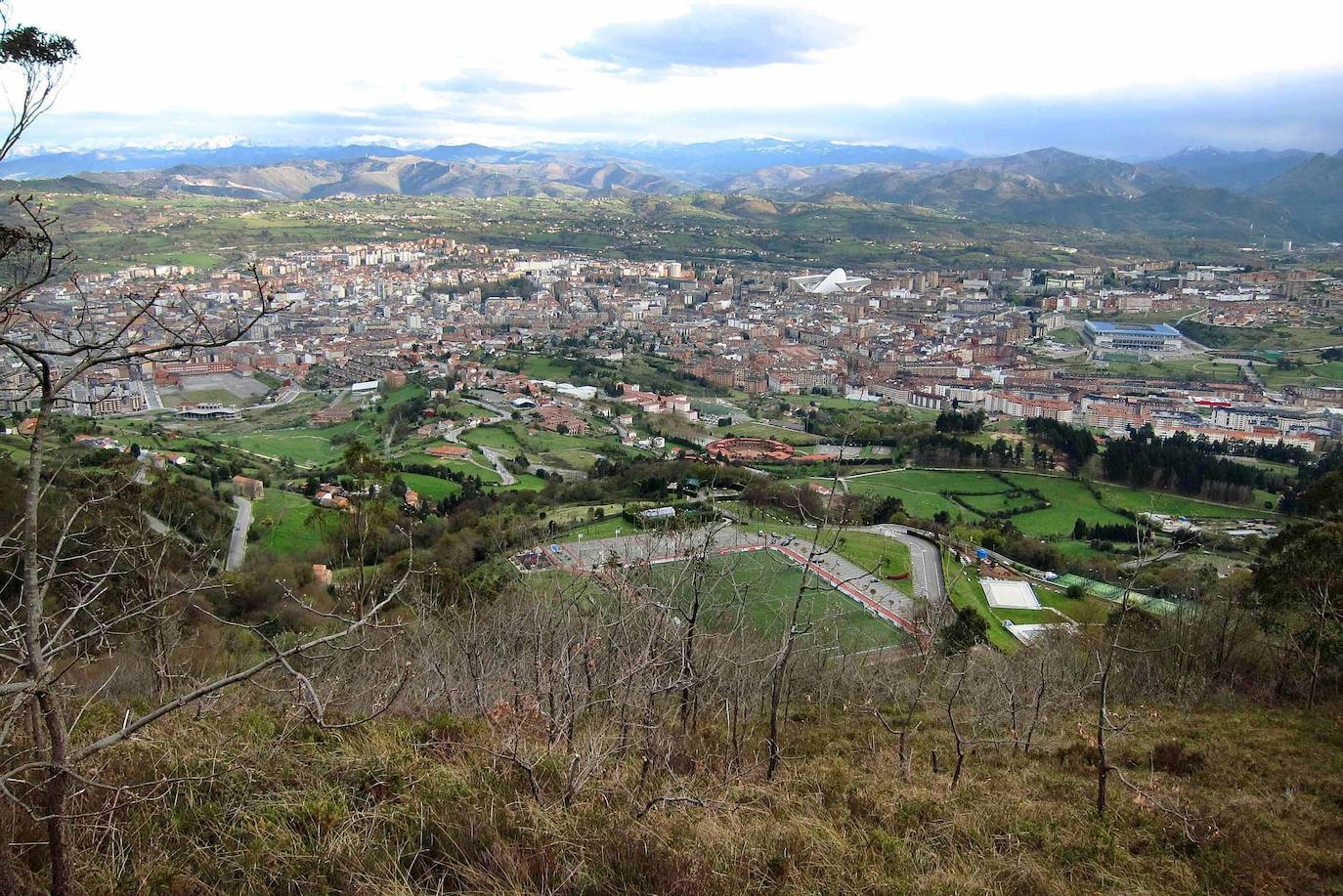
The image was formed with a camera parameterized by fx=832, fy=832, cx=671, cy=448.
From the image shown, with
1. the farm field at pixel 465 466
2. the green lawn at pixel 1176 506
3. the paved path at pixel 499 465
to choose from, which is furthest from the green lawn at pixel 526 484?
the green lawn at pixel 1176 506

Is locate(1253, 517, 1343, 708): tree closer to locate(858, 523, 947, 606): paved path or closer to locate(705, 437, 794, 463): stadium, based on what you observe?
locate(858, 523, 947, 606): paved path

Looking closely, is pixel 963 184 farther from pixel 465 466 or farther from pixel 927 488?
pixel 465 466

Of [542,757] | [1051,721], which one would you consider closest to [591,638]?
[542,757]

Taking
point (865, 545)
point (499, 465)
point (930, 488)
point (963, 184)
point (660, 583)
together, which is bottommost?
point (930, 488)

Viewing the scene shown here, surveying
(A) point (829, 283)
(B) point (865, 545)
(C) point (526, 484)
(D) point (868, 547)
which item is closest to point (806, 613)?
(D) point (868, 547)

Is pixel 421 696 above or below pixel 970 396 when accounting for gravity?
above

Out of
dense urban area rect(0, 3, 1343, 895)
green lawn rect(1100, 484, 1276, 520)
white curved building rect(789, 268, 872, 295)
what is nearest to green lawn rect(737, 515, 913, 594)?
dense urban area rect(0, 3, 1343, 895)

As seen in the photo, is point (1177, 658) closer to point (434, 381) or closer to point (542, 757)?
point (542, 757)
